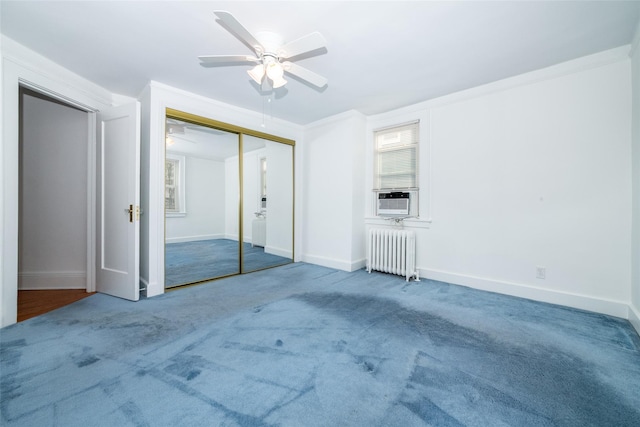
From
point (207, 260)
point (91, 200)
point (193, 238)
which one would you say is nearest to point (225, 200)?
point (193, 238)

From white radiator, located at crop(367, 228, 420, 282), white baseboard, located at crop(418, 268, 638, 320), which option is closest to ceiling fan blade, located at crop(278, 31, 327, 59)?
white radiator, located at crop(367, 228, 420, 282)

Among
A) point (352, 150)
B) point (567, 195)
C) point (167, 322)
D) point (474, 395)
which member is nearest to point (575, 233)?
point (567, 195)

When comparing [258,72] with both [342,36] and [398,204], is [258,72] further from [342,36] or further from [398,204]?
[398,204]

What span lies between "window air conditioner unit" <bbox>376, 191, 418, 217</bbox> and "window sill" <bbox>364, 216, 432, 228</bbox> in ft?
0.35

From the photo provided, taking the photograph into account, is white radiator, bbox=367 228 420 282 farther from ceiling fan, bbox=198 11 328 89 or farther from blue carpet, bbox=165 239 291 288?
ceiling fan, bbox=198 11 328 89

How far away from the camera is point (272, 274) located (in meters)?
3.97

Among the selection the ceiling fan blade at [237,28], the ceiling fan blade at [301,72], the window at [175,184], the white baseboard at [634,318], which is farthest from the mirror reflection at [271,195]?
the white baseboard at [634,318]

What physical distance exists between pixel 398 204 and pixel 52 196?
15.4 ft

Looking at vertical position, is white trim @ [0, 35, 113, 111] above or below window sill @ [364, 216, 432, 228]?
above

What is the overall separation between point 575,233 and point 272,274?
12.3ft

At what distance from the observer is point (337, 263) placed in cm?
429

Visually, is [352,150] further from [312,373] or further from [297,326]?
[312,373]

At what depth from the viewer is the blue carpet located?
148 inches

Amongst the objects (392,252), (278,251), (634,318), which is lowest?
(634,318)
